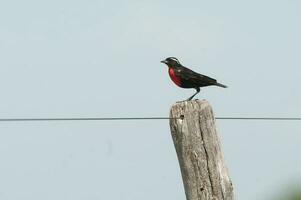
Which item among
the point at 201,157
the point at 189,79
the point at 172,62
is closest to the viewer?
the point at 201,157

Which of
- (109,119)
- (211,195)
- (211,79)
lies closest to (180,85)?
(211,79)

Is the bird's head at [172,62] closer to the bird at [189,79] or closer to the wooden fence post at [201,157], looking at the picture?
the bird at [189,79]

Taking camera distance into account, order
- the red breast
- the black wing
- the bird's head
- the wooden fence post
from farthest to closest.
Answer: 1. the bird's head
2. the red breast
3. the black wing
4. the wooden fence post

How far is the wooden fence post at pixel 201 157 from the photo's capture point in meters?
7.60

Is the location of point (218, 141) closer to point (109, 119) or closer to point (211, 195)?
point (211, 195)

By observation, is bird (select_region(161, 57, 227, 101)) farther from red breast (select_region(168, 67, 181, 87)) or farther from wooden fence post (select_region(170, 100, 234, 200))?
wooden fence post (select_region(170, 100, 234, 200))

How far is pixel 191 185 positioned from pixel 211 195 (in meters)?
0.21

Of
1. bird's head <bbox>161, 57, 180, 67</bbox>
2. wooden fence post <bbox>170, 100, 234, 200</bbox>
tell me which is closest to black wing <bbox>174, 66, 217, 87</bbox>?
bird's head <bbox>161, 57, 180, 67</bbox>

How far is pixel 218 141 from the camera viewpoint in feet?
25.4

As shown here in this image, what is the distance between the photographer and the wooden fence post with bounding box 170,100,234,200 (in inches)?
299

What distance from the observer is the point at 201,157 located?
300 inches

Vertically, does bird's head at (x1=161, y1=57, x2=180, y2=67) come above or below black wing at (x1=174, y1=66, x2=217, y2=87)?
above

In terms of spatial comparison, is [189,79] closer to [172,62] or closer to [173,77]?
[173,77]

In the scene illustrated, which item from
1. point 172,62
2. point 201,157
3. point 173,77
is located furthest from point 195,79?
point 201,157
